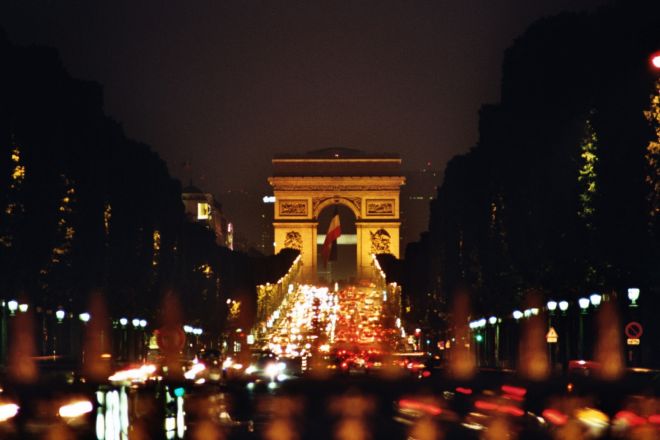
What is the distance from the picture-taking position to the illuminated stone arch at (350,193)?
7741 inches

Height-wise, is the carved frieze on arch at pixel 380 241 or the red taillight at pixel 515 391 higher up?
the carved frieze on arch at pixel 380 241

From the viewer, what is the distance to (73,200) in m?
60.1

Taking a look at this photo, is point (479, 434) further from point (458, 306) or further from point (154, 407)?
point (458, 306)

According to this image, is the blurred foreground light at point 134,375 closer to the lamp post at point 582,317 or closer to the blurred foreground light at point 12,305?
the blurred foreground light at point 12,305

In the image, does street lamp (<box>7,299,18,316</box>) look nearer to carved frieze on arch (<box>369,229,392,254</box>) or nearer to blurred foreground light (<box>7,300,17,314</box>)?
blurred foreground light (<box>7,300,17,314</box>)

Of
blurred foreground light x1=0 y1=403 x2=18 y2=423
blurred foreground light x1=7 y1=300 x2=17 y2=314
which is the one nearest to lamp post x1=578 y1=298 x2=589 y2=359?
blurred foreground light x1=7 y1=300 x2=17 y2=314

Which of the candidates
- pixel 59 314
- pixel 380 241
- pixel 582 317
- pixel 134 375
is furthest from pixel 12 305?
pixel 380 241

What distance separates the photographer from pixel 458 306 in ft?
300

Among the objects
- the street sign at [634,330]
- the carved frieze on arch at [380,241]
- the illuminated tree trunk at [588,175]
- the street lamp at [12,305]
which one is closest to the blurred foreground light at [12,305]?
the street lamp at [12,305]

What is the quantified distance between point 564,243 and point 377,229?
145509mm

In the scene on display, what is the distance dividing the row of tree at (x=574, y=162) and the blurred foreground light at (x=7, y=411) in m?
23.0

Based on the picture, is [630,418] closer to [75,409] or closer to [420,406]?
[75,409]

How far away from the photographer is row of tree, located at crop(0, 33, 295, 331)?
51.3m

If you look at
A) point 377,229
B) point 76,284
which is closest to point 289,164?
point 377,229
